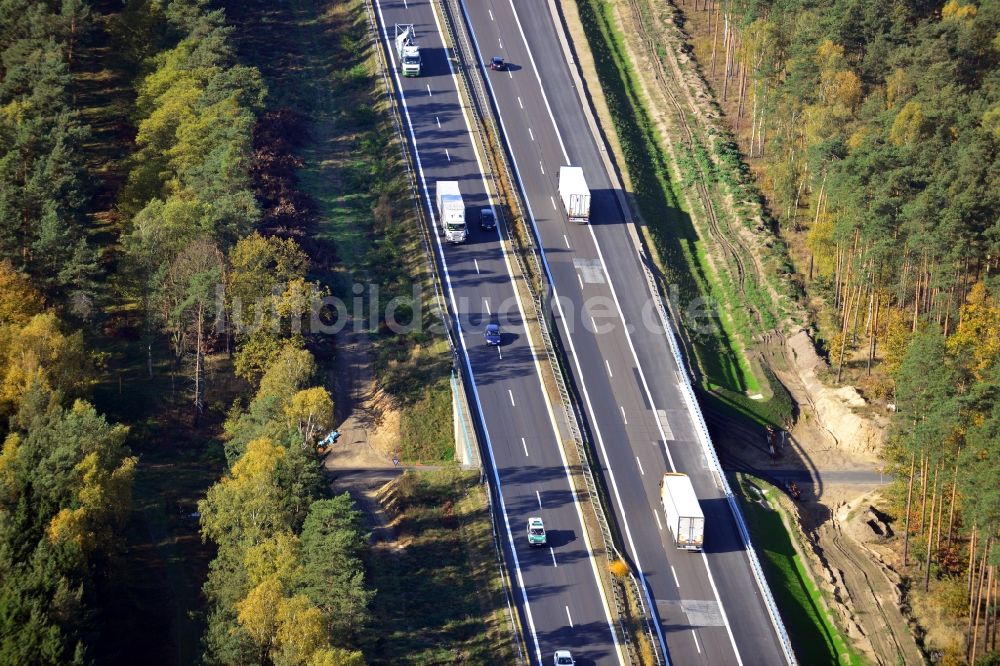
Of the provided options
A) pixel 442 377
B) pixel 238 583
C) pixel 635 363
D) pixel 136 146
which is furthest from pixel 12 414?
pixel 635 363

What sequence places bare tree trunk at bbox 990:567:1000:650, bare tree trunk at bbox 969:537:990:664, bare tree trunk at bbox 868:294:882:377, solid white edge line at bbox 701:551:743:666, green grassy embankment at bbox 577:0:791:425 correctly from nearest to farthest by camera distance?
solid white edge line at bbox 701:551:743:666
bare tree trunk at bbox 969:537:990:664
bare tree trunk at bbox 990:567:1000:650
bare tree trunk at bbox 868:294:882:377
green grassy embankment at bbox 577:0:791:425

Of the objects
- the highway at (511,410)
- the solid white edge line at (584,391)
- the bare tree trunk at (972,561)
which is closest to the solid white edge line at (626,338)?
the solid white edge line at (584,391)

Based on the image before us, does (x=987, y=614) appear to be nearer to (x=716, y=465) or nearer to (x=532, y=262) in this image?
(x=716, y=465)

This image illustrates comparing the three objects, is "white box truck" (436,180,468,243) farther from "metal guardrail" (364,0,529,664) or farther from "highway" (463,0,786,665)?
"highway" (463,0,786,665)

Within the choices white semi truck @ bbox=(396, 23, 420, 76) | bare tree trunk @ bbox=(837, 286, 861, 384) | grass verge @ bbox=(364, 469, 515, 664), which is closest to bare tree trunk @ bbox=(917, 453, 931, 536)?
bare tree trunk @ bbox=(837, 286, 861, 384)

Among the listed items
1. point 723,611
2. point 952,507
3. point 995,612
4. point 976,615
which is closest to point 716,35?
point 952,507

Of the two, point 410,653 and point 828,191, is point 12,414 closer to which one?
point 410,653
